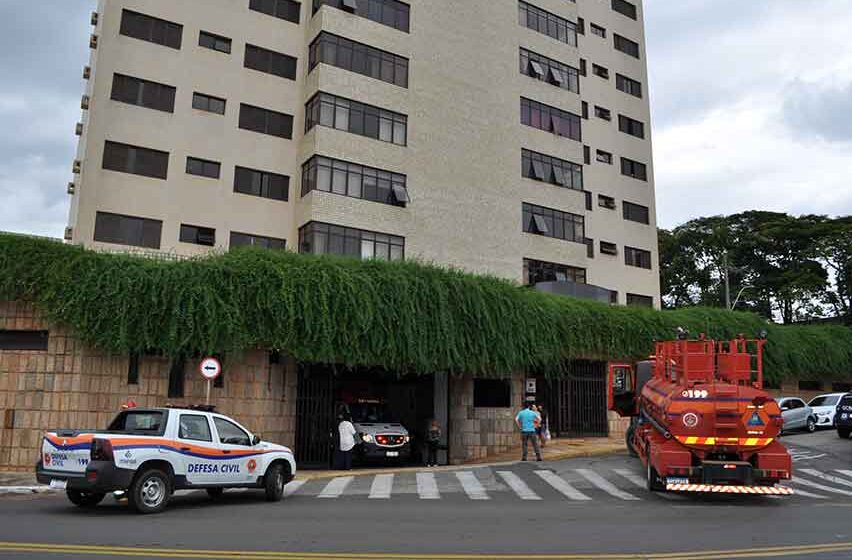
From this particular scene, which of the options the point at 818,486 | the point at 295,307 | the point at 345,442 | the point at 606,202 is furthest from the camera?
the point at 606,202

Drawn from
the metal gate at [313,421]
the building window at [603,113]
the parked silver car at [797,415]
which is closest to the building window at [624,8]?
the building window at [603,113]

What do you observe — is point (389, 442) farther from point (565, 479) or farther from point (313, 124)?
point (313, 124)

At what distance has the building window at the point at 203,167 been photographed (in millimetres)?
27833

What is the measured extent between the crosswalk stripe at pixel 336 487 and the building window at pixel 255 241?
44.1 feet

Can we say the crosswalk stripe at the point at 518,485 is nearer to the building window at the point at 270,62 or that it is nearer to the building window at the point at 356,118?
the building window at the point at 356,118

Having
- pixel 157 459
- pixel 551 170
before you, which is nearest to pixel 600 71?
pixel 551 170

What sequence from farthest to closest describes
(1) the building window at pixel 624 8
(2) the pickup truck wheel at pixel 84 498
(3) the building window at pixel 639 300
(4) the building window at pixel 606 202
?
(1) the building window at pixel 624 8, (4) the building window at pixel 606 202, (3) the building window at pixel 639 300, (2) the pickup truck wheel at pixel 84 498

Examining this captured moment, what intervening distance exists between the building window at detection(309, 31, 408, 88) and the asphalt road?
20082 millimetres

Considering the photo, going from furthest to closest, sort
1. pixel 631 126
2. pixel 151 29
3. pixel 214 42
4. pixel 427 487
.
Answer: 1. pixel 631 126
2. pixel 214 42
3. pixel 151 29
4. pixel 427 487

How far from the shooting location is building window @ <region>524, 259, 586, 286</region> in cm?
3472

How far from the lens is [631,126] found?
1719 inches

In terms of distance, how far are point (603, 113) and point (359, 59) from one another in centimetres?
1799

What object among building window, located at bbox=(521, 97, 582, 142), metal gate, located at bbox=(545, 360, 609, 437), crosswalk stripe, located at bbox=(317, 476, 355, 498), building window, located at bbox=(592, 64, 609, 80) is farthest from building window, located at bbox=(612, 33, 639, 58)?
crosswalk stripe, located at bbox=(317, 476, 355, 498)

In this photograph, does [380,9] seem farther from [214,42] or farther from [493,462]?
[493,462]
